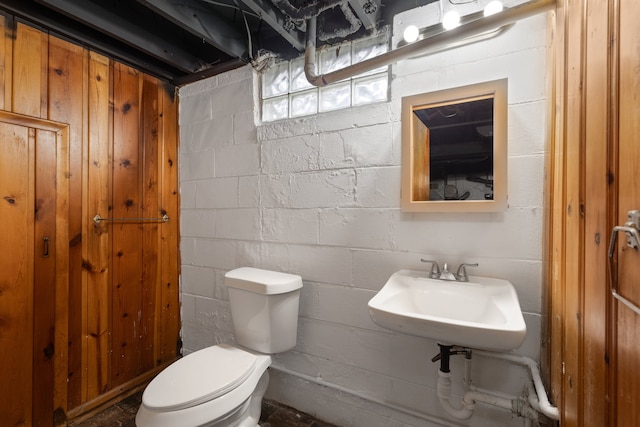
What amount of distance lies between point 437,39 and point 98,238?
6.53ft

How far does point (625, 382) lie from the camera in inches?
21.0

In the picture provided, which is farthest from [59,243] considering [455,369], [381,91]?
[455,369]

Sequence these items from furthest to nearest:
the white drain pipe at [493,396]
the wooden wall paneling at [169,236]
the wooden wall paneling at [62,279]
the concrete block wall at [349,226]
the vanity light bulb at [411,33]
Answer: the wooden wall paneling at [169,236] → the wooden wall paneling at [62,279] → the vanity light bulb at [411,33] → the concrete block wall at [349,226] → the white drain pipe at [493,396]

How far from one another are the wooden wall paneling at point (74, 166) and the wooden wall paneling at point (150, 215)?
0.34 metres

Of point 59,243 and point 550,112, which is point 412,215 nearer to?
point 550,112

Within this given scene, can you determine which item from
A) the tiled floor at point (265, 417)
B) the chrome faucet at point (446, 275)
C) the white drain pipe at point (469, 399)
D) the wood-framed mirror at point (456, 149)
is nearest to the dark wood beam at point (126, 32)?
the wood-framed mirror at point (456, 149)

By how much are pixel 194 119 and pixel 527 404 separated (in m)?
2.37

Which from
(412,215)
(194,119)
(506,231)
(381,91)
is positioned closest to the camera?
(506,231)

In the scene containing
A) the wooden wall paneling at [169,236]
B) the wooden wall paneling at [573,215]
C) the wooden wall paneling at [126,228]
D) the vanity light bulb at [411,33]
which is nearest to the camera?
the wooden wall paneling at [573,215]

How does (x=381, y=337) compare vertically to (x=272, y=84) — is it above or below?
below

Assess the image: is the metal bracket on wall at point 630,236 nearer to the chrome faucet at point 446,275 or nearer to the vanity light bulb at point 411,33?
the chrome faucet at point 446,275

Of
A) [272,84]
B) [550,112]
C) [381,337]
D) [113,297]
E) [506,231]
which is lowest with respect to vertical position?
[381,337]

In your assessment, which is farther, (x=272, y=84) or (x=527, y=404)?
(x=272, y=84)

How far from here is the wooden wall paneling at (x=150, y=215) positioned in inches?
74.4
